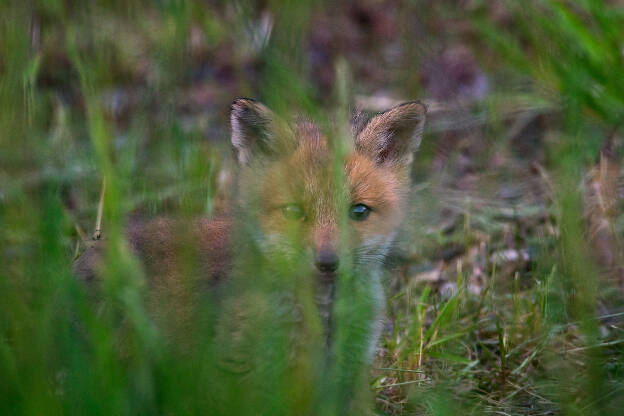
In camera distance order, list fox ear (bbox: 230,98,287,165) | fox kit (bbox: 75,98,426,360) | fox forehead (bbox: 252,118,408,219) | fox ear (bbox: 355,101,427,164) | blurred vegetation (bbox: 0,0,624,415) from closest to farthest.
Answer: blurred vegetation (bbox: 0,0,624,415)
fox kit (bbox: 75,98,426,360)
fox forehead (bbox: 252,118,408,219)
fox ear (bbox: 230,98,287,165)
fox ear (bbox: 355,101,427,164)

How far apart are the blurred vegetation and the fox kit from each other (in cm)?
18

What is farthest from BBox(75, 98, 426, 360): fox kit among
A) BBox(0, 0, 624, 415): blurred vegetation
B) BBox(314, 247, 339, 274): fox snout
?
BBox(0, 0, 624, 415): blurred vegetation

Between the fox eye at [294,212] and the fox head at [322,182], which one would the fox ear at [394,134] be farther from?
the fox eye at [294,212]

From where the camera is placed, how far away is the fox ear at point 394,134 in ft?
10.8

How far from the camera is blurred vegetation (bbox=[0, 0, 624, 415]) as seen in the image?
1841mm

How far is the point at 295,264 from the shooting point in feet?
8.90

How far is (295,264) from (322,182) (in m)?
0.47

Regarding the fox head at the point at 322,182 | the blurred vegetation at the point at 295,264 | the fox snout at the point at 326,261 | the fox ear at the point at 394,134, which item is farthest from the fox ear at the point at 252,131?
the fox snout at the point at 326,261

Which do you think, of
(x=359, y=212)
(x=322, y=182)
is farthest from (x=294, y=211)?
(x=359, y=212)

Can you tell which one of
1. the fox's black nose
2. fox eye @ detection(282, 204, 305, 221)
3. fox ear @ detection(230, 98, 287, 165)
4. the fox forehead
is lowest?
the fox's black nose

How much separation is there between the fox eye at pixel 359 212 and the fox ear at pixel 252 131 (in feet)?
1.48

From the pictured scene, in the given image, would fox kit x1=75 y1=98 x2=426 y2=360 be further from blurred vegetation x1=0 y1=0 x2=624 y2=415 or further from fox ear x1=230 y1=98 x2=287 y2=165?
blurred vegetation x1=0 y1=0 x2=624 y2=415

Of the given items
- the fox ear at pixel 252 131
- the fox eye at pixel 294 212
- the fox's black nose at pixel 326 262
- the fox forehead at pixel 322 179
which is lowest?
the fox's black nose at pixel 326 262

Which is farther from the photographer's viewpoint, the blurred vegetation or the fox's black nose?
the fox's black nose
